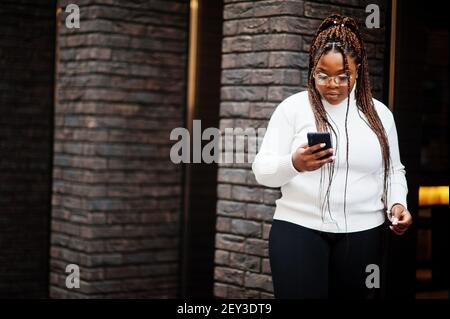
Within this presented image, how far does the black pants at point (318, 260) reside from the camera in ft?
12.9

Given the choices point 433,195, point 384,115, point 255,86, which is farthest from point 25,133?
point 384,115

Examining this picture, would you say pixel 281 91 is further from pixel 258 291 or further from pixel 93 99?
pixel 93 99

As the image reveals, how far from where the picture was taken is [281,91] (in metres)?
5.06

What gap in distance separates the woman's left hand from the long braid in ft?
0.35

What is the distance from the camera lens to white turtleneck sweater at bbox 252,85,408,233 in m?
3.96

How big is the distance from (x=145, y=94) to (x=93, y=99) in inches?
18.1

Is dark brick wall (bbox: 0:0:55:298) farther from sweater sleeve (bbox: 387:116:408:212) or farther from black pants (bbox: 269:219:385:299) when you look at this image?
sweater sleeve (bbox: 387:116:408:212)

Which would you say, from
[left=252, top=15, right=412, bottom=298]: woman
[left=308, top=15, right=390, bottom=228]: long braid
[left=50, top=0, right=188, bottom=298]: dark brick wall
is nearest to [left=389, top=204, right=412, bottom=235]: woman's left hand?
[left=252, top=15, right=412, bottom=298]: woman

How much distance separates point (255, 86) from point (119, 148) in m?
1.79

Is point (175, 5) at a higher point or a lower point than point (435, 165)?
higher

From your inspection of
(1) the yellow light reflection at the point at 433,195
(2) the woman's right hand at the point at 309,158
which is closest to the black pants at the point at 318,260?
(2) the woman's right hand at the point at 309,158

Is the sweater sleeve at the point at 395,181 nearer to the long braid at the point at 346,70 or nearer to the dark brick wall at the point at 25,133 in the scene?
the long braid at the point at 346,70
